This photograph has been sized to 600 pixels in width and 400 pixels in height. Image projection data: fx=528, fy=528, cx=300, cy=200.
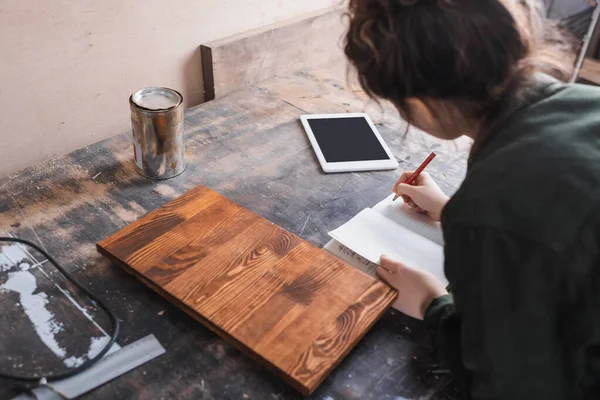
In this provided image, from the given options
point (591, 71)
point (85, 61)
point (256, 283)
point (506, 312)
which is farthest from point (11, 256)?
point (591, 71)

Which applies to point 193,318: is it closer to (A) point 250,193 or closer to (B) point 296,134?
(A) point 250,193

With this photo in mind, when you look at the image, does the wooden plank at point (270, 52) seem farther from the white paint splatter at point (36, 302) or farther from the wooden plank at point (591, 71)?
the wooden plank at point (591, 71)

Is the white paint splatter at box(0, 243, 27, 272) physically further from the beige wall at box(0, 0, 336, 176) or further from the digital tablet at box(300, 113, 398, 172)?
the digital tablet at box(300, 113, 398, 172)

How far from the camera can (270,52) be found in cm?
161

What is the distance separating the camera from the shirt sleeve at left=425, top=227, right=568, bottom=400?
1.96 feet

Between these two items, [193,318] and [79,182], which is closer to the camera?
[193,318]

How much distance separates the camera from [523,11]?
694mm

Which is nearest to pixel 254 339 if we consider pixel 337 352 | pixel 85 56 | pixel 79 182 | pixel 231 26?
pixel 337 352

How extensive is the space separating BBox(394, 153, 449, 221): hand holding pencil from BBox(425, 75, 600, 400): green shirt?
13.3 inches

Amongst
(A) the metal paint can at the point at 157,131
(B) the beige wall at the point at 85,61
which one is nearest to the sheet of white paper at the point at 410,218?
(A) the metal paint can at the point at 157,131

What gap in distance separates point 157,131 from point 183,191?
130mm

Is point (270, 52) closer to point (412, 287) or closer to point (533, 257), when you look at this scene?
point (412, 287)

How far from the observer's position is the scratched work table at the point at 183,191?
2.39 ft

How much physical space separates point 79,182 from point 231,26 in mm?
692
